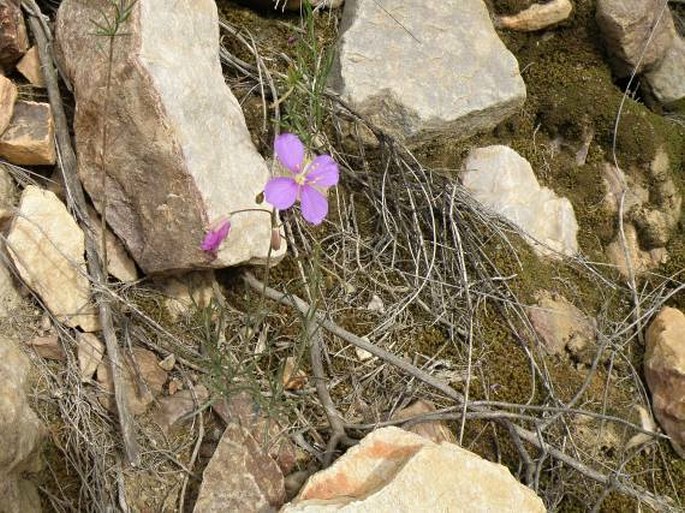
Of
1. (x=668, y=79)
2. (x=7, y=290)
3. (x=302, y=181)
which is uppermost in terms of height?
(x=302, y=181)

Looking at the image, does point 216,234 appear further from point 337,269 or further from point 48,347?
point 337,269

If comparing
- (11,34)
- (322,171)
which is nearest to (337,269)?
(322,171)

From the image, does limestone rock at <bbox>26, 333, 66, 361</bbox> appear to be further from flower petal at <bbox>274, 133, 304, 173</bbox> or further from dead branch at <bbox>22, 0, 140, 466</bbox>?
flower petal at <bbox>274, 133, 304, 173</bbox>

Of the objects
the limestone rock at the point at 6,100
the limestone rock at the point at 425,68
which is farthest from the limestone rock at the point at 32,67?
the limestone rock at the point at 425,68

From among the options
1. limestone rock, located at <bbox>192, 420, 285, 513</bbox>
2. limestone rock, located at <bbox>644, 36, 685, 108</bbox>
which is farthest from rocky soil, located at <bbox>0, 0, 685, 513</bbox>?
limestone rock, located at <bbox>644, 36, 685, 108</bbox>

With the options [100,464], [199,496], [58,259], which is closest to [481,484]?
[199,496]
